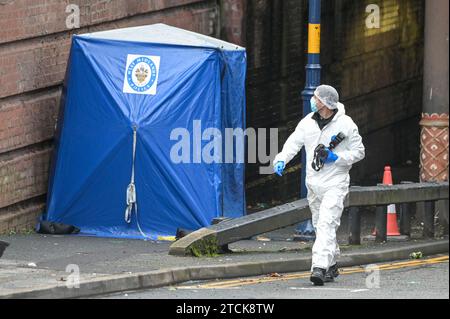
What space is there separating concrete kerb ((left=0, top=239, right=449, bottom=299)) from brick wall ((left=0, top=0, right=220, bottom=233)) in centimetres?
354

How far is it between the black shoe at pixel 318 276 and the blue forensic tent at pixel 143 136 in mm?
3522

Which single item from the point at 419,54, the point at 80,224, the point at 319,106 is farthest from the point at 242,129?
the point at 419,54

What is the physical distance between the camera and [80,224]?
16.0 meters

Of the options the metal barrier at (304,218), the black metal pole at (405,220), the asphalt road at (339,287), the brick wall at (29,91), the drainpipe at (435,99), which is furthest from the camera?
the drainpipe at (435,99)

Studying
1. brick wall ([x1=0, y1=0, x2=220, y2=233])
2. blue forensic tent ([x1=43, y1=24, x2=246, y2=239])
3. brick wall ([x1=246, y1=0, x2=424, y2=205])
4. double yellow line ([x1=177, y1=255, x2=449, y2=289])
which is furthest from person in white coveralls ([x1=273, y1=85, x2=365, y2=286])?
brick wall ([x1=246, y1=0, x2=424, y2=205])

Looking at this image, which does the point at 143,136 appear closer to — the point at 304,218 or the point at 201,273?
the point at 304,218

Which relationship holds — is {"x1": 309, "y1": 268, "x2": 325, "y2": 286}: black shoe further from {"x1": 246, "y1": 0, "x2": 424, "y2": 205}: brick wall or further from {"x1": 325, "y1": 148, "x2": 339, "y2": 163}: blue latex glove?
{"x1": 246, "y1": 0, "x2": 424, "y2": 205}: brick wall

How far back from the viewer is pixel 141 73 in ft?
52.0

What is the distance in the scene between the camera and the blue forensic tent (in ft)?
51.5

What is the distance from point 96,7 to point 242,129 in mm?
2436

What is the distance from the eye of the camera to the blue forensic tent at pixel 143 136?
51.5ft

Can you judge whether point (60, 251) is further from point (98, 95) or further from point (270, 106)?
point (270, 106)

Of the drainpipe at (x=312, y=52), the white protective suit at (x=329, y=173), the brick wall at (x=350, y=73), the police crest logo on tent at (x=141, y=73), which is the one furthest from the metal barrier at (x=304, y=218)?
the brick wall at (x=350, y=73)

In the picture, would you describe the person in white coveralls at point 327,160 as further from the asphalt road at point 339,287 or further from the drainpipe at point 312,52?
the drainpipe at point 312,52
